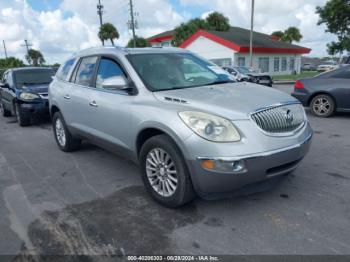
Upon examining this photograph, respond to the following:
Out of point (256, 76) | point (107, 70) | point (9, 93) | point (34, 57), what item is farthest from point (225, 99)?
point (34, 57)

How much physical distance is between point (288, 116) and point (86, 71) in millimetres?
3084

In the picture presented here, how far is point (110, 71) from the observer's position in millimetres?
4273

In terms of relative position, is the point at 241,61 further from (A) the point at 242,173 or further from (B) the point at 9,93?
(A) the point at 242,173

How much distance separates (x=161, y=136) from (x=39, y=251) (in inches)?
61.1

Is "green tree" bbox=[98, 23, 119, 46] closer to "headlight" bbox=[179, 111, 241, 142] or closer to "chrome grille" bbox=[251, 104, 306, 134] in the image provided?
"chrome grille" bbox=[251, 104, 306, 134]

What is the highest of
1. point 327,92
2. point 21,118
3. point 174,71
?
point 174,71

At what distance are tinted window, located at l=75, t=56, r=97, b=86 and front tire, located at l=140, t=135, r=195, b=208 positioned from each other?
179 cm

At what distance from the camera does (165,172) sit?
341cm

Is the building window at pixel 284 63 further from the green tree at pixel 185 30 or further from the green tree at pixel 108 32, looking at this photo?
the green tree at pixel 108 32

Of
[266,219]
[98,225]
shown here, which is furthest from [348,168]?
[98,225]

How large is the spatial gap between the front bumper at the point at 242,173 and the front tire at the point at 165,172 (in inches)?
5.1

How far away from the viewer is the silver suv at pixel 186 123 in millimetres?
2965

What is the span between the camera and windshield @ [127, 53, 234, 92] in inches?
153

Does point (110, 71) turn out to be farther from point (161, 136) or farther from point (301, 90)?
point (301, 90)
